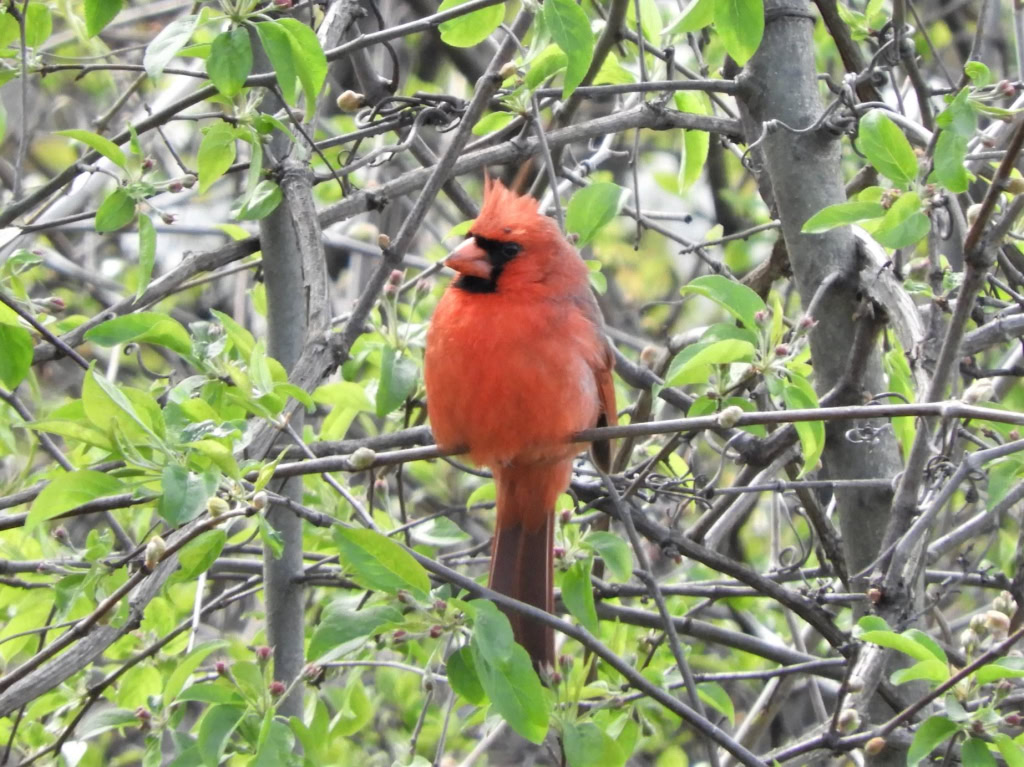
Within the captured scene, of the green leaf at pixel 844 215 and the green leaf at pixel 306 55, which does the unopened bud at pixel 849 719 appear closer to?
the green leaf at pixel 844 215

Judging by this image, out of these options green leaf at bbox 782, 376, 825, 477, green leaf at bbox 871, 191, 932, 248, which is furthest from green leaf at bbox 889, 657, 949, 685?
green leaf at bbox 871, 191, 932, 248

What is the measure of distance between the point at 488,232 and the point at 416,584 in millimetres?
1135

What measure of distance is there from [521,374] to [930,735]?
105cm

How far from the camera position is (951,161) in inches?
77.1

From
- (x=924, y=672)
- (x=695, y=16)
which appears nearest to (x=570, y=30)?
(x=695, y=16)

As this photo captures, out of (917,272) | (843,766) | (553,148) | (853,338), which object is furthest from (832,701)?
(553,148)

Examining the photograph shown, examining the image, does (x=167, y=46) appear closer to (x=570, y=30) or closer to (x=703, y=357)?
(x=570, y=30)

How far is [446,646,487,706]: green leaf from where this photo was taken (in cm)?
200

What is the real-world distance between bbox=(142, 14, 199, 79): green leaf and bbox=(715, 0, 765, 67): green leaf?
0.80 meters

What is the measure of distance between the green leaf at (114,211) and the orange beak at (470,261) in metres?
0.70

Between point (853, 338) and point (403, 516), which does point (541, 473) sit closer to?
point (403, 516)

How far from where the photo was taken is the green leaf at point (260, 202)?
244 centimetres

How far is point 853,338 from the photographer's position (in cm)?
280

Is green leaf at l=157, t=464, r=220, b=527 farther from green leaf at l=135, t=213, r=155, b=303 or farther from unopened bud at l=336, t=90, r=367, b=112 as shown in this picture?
unopened bud at l=336, t=90, r=367, b=112
